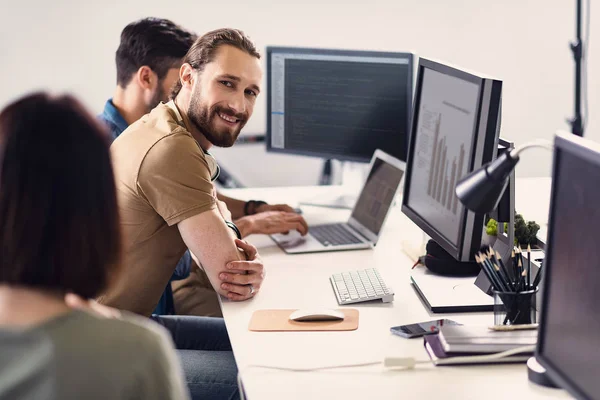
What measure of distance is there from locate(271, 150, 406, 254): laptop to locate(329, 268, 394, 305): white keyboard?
25 centimetres

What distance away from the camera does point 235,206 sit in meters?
2.42

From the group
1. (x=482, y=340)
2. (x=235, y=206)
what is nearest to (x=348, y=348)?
(x=482, y=340)

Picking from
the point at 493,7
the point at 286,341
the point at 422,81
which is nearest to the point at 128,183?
the point at 286,341

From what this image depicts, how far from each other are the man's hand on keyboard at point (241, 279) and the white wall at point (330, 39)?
7.13 ft

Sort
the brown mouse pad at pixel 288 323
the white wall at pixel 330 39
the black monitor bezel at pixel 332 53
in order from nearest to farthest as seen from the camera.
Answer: the brown mouse pad at pixel 288 323
the black monitor bezel at pixel 332 53
the white wall at pixel 330 39

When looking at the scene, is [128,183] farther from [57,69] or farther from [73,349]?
[57,69]

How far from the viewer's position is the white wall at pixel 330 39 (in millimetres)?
3646

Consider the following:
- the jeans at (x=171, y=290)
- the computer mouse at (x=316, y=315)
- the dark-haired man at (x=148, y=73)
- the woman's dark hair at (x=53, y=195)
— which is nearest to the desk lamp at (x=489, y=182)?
the computer mouse at (x=316, y=315)

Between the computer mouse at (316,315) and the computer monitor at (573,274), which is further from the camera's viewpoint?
the computer mouse at (316,315)

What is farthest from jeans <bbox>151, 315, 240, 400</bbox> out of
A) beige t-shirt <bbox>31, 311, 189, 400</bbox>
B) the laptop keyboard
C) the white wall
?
the white wall

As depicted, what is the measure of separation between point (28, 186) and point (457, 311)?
1.00 m

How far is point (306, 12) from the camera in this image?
152 inches

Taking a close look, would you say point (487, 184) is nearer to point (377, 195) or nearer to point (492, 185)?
point (492, 185)

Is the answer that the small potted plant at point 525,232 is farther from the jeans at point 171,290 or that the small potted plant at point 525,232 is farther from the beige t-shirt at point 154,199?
the jeans at point 171,290
